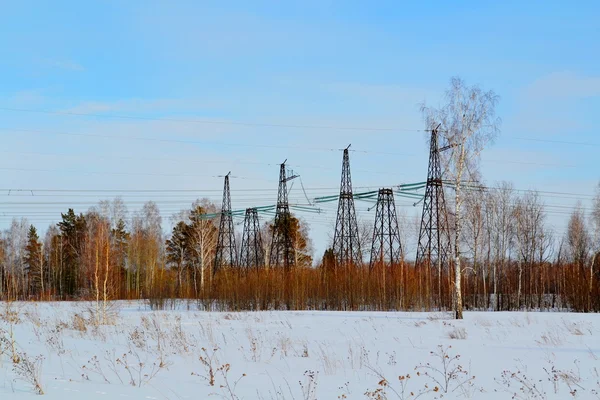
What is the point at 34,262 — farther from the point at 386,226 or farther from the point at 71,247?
the point at 386,226

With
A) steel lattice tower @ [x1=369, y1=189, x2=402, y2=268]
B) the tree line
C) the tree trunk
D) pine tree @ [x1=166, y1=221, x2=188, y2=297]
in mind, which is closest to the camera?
the tree trunk

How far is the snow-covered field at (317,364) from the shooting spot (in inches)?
328

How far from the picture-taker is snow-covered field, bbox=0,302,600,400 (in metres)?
8.34

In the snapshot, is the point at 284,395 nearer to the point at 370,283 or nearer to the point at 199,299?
the point at 370,283

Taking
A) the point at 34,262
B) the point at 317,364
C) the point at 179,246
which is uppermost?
the point at 179,246

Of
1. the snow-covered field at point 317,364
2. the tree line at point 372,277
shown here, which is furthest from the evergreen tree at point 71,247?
the snow-covered field at point 317,364

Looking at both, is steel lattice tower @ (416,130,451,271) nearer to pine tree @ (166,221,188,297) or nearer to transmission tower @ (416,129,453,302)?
transmission tower @ (416,129,453,302)

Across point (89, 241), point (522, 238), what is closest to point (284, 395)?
point (89, 241)

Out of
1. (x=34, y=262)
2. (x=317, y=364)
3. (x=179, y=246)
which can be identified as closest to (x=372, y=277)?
(x=317, y=364)

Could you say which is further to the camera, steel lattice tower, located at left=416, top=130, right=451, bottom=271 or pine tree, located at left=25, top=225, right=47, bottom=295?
pine tree, located at left=25, top=225, right=47, bottom=295

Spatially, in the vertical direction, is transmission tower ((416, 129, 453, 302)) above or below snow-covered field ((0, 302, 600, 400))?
above

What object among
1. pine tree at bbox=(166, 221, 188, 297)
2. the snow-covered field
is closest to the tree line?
pine tree at bbox=(166, 221, 188, 297)

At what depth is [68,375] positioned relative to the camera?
9.68 metres

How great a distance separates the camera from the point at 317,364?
1098cm
